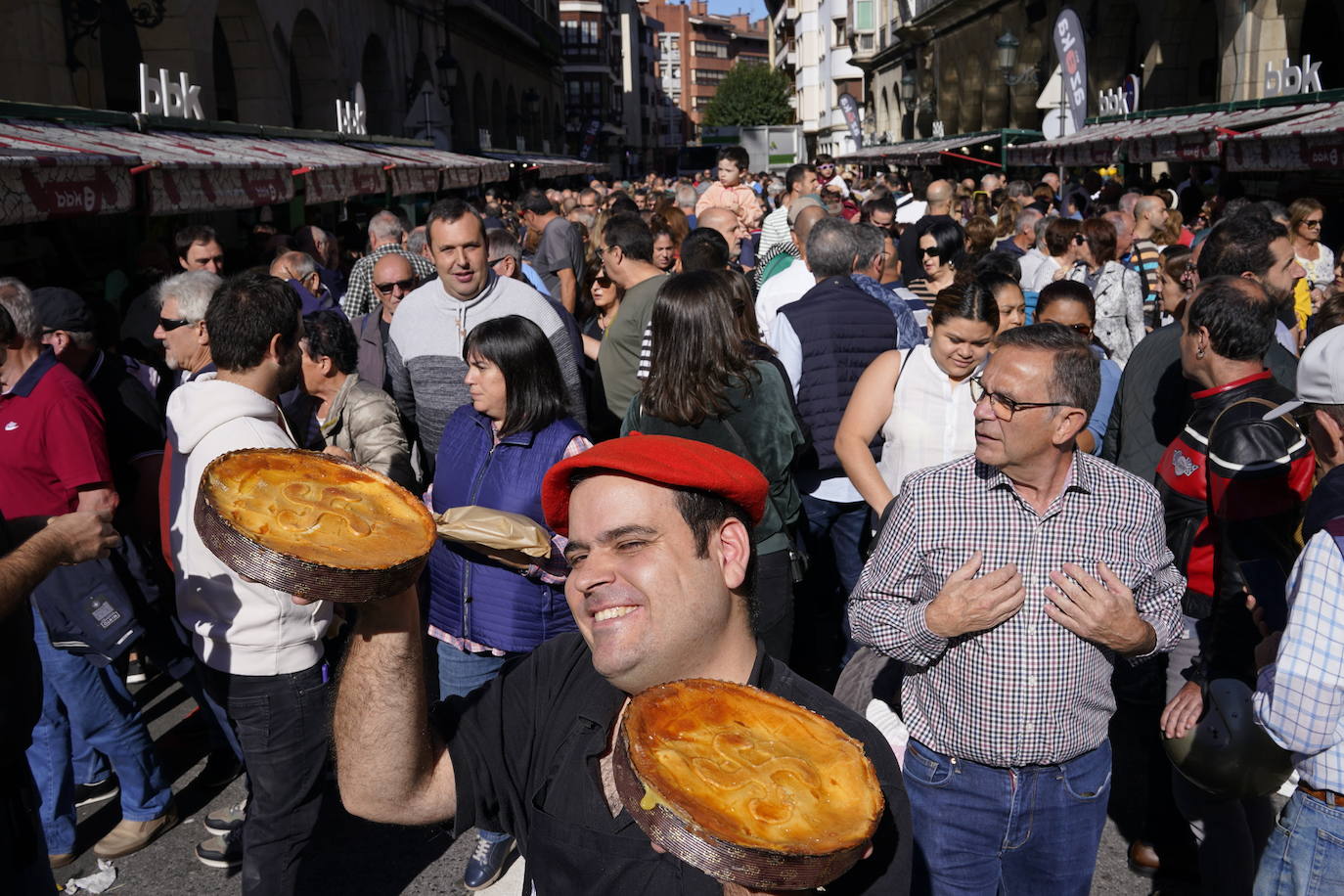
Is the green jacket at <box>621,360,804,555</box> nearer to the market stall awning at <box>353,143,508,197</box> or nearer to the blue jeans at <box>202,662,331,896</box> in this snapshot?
the blue jeans at <box>202,662,331,896</box>

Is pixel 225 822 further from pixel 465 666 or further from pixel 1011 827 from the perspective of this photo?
pixel 1011 827

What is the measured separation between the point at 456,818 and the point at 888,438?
119 inches

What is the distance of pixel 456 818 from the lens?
2025mm

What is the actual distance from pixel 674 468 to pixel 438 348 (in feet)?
11.9

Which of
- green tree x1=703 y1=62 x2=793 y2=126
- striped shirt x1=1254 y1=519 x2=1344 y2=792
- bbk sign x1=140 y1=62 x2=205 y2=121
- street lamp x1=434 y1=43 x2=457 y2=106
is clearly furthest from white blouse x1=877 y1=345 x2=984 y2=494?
green tree x1=703 y1=62 x2=793 y2=126

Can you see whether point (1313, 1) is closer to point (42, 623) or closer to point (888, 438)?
point (888, 438)

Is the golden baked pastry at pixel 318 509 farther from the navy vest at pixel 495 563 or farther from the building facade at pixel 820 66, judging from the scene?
the building facade at pixel 820 66

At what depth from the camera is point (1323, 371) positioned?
278 cm

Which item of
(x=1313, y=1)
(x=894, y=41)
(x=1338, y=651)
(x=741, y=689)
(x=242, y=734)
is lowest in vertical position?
(x=242, y=734)

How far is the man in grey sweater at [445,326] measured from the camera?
532 cm

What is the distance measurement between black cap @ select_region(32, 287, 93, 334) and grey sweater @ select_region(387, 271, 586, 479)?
4.39 feet

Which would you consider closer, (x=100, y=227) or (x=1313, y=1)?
(x=100, y=227)

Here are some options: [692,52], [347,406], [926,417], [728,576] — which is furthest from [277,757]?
[692,52]

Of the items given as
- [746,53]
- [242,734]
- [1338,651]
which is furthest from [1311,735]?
[746,53]
